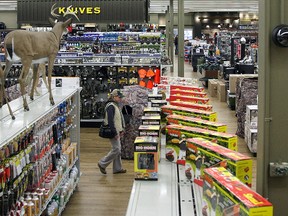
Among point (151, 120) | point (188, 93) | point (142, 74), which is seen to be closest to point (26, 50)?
point (151, 120)

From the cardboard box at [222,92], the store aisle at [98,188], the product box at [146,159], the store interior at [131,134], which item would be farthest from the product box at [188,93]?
the cardboard box at [222,92]

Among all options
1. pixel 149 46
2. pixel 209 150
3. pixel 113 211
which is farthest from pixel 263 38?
pixel 149 46

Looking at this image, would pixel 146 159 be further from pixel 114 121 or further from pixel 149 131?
pixel 114 121

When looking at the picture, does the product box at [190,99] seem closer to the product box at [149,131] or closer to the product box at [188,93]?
the product box at [188,93]

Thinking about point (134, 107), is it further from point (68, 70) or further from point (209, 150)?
point (209, 150)

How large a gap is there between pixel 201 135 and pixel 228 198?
5.20 feet

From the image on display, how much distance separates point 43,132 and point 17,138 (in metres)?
0.99

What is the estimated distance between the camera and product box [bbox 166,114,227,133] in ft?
15.4

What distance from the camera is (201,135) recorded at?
4.37m

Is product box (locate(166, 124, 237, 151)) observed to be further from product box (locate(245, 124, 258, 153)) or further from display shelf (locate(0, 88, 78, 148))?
product box (locate(245, 124, 258, 153))

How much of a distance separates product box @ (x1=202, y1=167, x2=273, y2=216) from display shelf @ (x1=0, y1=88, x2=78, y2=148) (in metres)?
2.30

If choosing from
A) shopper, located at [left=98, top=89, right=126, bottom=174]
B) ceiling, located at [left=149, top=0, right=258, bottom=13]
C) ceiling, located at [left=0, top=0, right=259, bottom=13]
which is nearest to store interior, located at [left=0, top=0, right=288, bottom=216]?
shopper, located at [left=98, top=89, right=126, bottom=174]

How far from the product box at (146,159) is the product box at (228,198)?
895mm

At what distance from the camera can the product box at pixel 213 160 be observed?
3.40m
